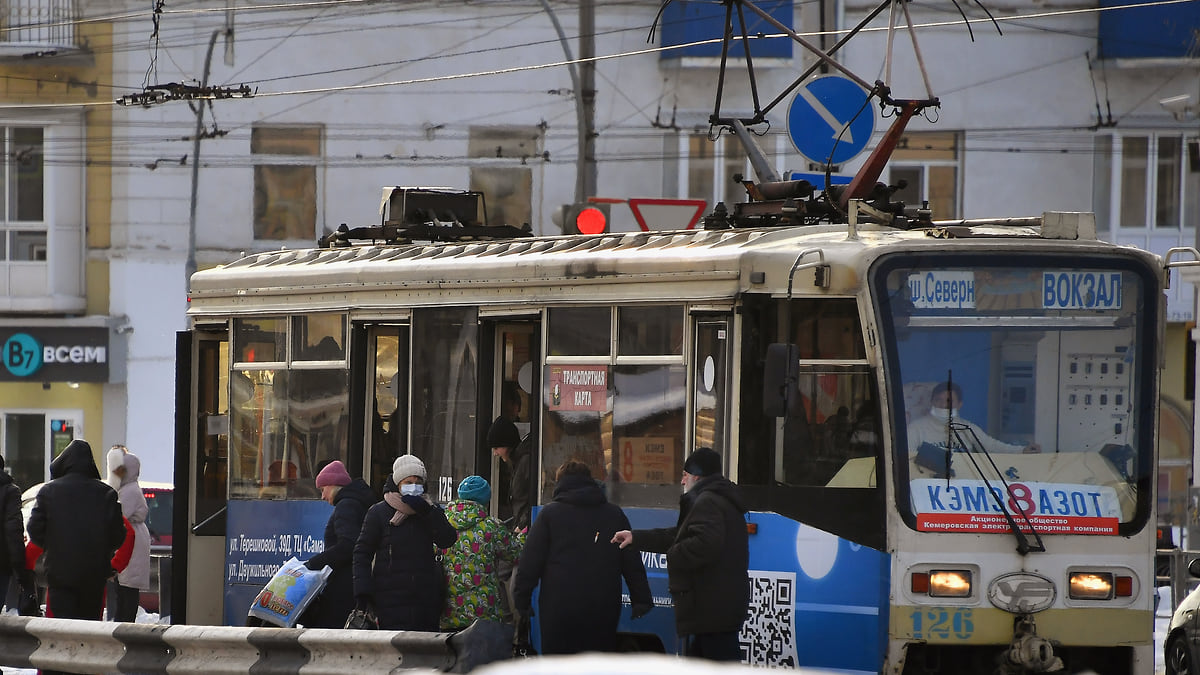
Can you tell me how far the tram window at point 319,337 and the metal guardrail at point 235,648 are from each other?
2.60 metres

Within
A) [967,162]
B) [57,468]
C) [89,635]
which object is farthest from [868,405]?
[967,162]

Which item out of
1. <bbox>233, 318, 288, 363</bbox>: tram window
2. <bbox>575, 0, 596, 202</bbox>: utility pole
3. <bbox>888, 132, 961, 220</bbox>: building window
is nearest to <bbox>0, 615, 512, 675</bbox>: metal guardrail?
<bbox>233, 318, 288, 363</bbox>: tram window

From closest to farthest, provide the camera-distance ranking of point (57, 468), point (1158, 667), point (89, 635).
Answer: point (89, 635) < point (57, 468) < point (1158, 667)

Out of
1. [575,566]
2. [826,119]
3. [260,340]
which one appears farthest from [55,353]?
[575,566]

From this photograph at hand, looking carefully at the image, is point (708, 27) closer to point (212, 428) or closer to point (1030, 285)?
point (212, 428)

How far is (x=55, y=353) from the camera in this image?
29.4 metres

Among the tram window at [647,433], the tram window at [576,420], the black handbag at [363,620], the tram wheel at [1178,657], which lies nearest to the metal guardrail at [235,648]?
the black handbag at [363,620]

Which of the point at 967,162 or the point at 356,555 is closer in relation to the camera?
the point at 356,555

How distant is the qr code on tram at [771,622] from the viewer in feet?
30.5

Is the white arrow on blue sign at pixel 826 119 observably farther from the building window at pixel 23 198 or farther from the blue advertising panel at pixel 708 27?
the building window at pixel 23 198

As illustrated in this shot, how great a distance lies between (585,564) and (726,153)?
68.7 ft

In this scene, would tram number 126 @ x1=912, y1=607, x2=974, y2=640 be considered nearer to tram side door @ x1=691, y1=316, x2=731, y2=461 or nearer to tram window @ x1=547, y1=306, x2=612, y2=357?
tram side door @ x1=691, y1=316, x2=731, y2=461

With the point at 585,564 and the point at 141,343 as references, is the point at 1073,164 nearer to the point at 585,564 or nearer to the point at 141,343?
the point at 141,343

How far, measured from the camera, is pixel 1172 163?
96.2 feet
